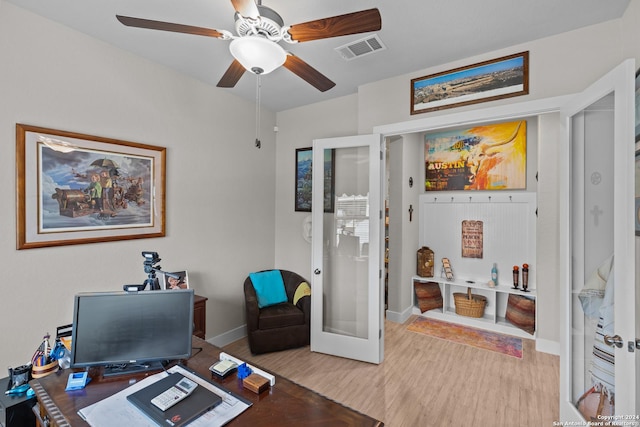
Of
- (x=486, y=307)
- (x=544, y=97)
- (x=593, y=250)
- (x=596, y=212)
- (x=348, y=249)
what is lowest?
(x=486, y=307)

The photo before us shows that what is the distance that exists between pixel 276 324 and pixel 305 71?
97.9 inches

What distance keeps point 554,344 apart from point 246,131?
4261 millimetres

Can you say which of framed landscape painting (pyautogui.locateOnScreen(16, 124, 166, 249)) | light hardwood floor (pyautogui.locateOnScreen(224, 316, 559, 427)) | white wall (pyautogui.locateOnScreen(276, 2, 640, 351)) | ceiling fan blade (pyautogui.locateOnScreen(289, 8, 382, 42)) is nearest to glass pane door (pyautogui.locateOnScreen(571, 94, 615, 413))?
white wall (pyautogui.locateOnScreen(276, 2, 640, 351))

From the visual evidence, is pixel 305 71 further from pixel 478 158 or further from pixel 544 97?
pixel 478 158

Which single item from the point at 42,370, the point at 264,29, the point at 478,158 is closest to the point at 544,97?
the point at 478,158

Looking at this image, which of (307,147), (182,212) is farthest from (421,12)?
(182,212)

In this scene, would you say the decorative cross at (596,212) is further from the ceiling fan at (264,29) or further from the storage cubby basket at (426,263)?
the storage cubby basket at (426,263)

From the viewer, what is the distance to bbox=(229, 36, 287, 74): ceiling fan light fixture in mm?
1454

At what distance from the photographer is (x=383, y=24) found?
2107mm

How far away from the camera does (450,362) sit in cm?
300

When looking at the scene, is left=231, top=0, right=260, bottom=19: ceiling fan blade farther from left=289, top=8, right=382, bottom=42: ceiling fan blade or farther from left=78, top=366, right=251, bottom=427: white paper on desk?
left=78, top=366, right=251, bottom=427: white paper on desk

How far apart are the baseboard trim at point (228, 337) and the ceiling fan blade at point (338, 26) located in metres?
3.11

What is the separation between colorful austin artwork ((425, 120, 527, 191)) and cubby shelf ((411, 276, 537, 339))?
135cm

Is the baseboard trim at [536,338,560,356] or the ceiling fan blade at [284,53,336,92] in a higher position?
the ceiling fan blade at [284,53,336,92]
